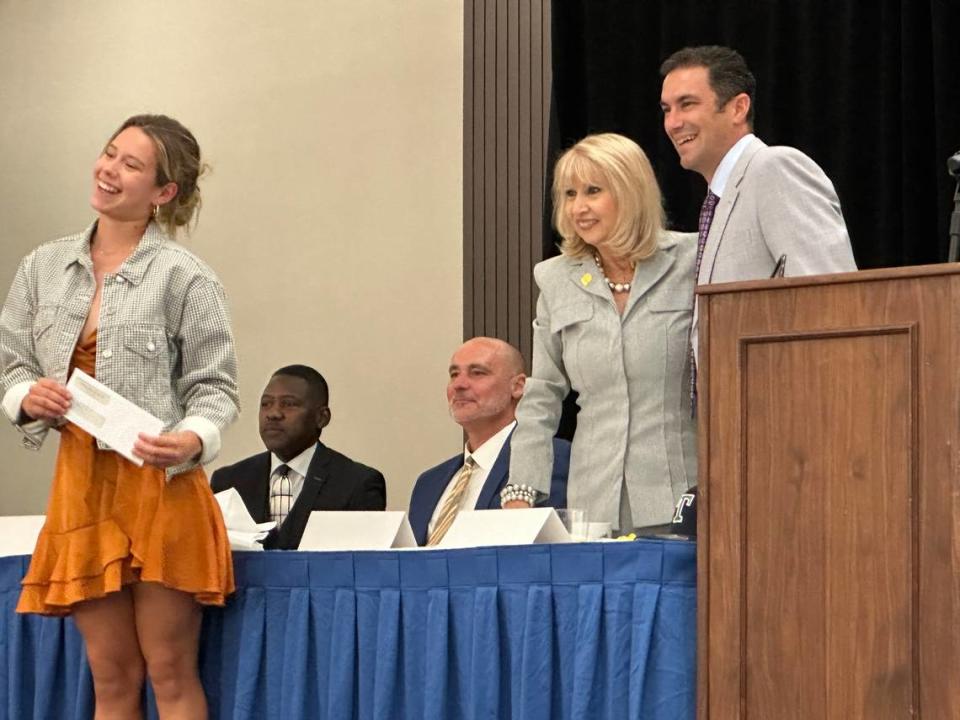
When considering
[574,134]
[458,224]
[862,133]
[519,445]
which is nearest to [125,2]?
[458,224]

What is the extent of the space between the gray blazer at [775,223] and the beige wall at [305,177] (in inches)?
111

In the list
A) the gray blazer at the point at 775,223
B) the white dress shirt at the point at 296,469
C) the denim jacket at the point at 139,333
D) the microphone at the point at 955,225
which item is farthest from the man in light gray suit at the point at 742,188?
the white dress shirt at the point at 296,469

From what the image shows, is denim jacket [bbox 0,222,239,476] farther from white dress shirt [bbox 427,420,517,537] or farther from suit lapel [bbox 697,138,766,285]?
white dress shirt [bbox 427,420,517,537]

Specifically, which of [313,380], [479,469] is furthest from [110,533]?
[313,380]

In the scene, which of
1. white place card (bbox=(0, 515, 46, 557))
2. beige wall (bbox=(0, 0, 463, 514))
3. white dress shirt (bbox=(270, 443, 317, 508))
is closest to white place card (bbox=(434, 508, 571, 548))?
white place card (bbox=(0, 515, 46, 557))

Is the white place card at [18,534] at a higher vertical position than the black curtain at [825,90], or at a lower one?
lower

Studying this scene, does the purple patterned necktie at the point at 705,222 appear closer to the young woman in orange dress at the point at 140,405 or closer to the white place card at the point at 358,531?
the white place card at the point at 358,531

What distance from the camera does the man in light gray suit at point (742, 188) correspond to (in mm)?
2586

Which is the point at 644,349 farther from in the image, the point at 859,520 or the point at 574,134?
the point at 574,134

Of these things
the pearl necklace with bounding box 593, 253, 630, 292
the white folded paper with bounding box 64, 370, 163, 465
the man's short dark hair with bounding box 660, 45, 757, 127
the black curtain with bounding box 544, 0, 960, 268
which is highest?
the black curtain with bounding box 544, 0, 960, 268

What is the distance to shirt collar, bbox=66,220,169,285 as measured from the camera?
9.07 ft

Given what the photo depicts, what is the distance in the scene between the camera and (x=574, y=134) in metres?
4.90

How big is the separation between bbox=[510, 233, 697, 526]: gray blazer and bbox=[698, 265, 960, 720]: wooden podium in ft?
1.48

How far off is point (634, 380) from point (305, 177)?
130 inches
